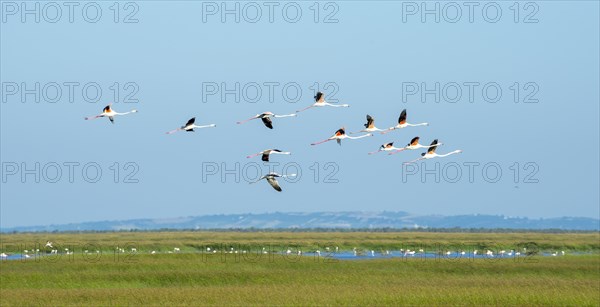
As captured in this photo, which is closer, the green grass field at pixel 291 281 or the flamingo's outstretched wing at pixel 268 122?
the flamingo's outstretched wing at pixel 268 122

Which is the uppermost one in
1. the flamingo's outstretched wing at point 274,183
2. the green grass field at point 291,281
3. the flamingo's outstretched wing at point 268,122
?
the flamingo's outstretched wing at point 268,122

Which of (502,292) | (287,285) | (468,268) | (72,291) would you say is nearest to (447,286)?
(502,292)

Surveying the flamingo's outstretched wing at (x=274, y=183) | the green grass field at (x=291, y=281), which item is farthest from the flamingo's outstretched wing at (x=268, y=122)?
the green grass field at (x=291, y=281)

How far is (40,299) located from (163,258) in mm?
15823

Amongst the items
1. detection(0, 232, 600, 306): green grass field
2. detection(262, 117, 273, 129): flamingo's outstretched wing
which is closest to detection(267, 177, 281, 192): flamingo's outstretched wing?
detection(262, 117, 273, 129): flamingo's outstretched wing

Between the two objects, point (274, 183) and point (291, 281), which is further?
point (291, 281)

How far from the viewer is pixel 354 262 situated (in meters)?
52.8

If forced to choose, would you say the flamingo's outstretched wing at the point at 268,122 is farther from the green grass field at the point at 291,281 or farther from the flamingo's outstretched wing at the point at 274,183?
the green grass field at the point at 291,281

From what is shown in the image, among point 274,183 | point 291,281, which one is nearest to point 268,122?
point 274,183

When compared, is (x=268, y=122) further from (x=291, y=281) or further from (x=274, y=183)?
(x=291, y=281)

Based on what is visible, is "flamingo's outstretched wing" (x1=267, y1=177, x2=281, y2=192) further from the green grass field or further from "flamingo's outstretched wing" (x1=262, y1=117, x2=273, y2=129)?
the green grass field

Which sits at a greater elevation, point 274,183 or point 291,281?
point 274,183

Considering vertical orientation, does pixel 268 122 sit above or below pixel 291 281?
above

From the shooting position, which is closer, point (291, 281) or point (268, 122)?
point (268, 122)
